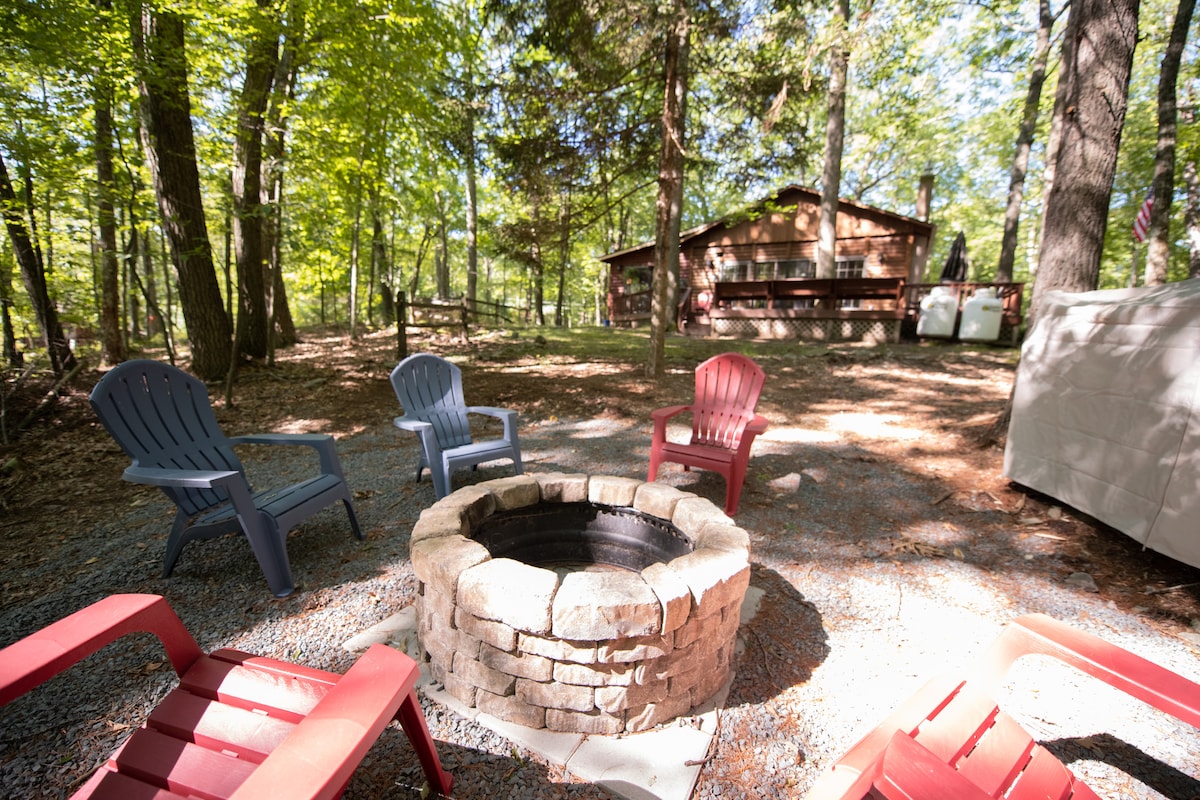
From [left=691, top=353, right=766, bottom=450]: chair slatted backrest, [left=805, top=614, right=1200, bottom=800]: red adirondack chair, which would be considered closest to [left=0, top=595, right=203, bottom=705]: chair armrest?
[left=805, top=614, right=1200, bottom=800]: red adirondack chair

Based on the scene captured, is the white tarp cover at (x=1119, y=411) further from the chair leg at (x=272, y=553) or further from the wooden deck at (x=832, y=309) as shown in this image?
the wooden deck at (x=832, y=309)

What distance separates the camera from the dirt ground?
259cm

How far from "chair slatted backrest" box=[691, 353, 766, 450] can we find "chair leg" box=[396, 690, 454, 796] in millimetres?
2555

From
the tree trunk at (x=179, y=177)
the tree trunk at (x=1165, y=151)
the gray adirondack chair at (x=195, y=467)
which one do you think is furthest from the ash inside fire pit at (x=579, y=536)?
the tree trunk at (x=1165, y=151)

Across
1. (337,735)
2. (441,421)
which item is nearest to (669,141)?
(441,421)

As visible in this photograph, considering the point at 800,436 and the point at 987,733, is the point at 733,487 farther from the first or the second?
the point at 800,436

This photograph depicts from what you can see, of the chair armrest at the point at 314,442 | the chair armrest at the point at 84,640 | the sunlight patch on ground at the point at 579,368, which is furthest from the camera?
the sunlight patch on ground at the point at 579,368

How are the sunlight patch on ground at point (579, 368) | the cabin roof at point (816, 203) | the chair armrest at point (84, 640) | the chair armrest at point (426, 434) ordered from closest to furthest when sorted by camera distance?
the chair armrest at point (84, 640)
the chair armrest at point (426, 434)
the sunlight patch on ground at point (579, 368)
the cabin roof at point (816, 203)

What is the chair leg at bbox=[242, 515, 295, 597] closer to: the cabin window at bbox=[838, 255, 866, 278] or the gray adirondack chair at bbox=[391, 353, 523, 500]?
the gray adirondack chair at bbox=[391, 353, 523, 500]

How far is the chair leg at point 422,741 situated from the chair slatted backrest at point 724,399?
2555 millimetres

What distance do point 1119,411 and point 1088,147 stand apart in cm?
218

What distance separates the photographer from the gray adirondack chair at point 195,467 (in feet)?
6.77

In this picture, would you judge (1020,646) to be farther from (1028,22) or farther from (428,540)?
(1028,22)

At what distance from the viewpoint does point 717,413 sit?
349 cm
